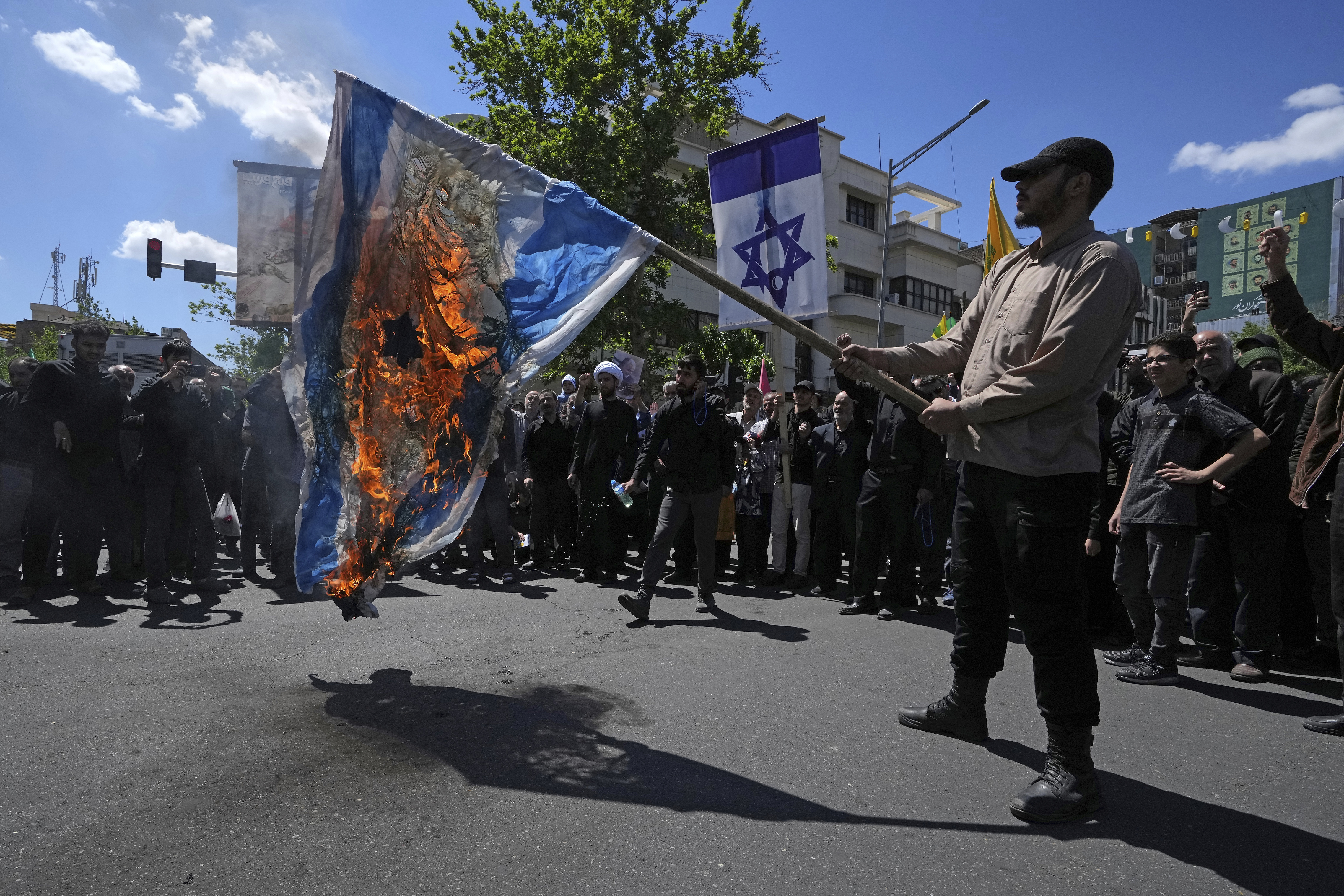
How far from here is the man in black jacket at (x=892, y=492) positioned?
22.8ft

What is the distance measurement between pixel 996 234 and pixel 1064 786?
827cm

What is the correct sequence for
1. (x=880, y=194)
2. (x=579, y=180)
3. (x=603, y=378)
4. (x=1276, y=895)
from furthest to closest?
(x=880, y=194) → (x=579, y=180) → (x=603, y=378) → (x=1276, y=895)

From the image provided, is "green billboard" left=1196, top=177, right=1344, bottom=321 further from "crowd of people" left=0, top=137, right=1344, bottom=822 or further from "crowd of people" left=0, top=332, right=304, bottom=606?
"crowd of people" left=0, top=332, right=304, bottom=606

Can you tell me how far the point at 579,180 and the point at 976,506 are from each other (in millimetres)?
18205

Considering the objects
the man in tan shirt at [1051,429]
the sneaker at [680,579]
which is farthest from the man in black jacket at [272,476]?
the man in tan shirt at [1051,429]

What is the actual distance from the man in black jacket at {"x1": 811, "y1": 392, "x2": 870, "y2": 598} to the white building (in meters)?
25.0

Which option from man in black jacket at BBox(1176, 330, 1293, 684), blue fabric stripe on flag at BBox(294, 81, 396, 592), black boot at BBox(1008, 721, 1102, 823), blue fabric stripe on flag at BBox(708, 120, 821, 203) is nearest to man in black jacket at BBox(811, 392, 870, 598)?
blue fabric stripe on flag at BBox(708, 120, 821, 203)

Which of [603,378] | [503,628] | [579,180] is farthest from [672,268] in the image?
[503,628]

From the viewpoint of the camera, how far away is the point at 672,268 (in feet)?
103

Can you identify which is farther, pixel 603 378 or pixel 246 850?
pixel 603 378

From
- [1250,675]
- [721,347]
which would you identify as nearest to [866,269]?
[721,347]

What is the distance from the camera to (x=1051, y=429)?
119 inches

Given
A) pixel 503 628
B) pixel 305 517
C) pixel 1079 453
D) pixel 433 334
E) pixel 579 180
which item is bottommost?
pixel 503 628

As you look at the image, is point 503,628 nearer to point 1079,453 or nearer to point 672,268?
point 1079,453
